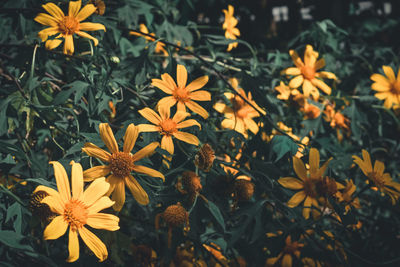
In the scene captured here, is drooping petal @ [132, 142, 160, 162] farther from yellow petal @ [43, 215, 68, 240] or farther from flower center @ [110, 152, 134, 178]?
yellow petal @ [43, 215, 68, 240]

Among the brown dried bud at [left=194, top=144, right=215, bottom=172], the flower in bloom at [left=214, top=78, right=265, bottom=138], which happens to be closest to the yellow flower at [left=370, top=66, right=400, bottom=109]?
the flower in bloom at [left=214, top=78, right=265, bottom=138]

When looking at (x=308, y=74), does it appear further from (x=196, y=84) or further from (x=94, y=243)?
(x=94, y=243)

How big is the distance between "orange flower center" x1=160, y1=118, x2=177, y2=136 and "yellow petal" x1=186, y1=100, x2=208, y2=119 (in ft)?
0.31

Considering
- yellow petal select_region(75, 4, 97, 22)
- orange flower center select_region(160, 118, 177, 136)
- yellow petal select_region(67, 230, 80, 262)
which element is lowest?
yellow petal select_region(67, 230, 80, 262)

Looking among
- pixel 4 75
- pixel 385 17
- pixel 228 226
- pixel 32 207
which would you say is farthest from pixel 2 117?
pixel 385 17

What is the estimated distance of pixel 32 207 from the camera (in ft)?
2.52

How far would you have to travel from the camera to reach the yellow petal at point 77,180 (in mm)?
744

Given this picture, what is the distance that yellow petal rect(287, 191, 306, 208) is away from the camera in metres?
1.05

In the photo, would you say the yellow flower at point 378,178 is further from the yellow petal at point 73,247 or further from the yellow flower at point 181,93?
the yellow petal at point 73,247

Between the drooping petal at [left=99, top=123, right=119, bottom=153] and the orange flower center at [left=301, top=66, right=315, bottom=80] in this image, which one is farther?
the orange flower center at [left=301, top=66, right=315, bottom=80]

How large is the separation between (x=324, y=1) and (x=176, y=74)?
5.72ft

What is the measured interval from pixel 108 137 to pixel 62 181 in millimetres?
148

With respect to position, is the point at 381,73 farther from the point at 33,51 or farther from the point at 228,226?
the point at 33,51

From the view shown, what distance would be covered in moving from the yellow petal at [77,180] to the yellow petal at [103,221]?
0.06 metres
